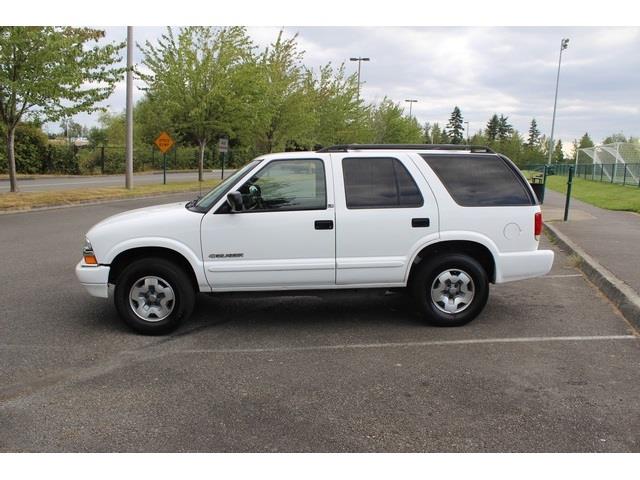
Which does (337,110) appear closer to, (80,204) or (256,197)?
(80,204)

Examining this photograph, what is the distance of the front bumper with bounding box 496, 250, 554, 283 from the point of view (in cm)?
574

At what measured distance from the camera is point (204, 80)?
27875mm

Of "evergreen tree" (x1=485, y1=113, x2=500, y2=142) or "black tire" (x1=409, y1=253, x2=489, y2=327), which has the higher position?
"evergreen tree" (x1=485, y1=113, x2=500, y2=142)

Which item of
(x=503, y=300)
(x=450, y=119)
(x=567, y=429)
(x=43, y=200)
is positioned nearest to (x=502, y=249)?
(x=503, y=300)

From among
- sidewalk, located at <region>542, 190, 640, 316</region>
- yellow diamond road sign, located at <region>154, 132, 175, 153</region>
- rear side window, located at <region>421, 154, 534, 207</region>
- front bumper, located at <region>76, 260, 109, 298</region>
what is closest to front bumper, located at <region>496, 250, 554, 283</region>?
rear side window, located at <region>421, 154, 534, 207</region>

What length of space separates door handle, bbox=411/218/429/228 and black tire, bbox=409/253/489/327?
14.3 inches

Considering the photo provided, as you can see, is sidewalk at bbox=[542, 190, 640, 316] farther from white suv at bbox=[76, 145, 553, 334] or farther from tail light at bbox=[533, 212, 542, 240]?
white suv at bbox=[76, 145, 553, 334]

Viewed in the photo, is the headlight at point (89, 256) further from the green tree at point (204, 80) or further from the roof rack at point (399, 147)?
the green tree at point (204, 80)

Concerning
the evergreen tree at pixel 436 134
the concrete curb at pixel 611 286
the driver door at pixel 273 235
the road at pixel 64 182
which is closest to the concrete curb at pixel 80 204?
the road at pixel 64 182

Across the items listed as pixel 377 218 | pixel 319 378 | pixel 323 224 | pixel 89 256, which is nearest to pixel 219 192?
pixel 323 224

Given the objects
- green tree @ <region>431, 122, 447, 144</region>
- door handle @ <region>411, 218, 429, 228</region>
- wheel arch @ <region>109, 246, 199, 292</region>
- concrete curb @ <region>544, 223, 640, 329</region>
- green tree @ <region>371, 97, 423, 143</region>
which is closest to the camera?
wheel arch @ <region>109, 246, 199, 292</region>

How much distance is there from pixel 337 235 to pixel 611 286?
151 inches

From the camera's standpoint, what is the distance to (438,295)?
571 centimetres

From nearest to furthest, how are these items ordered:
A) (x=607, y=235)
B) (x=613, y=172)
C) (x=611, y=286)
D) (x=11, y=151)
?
(x=611, y=286) < (x=607, y=235) < (x=11, y=151) < (x=613, y=172)
